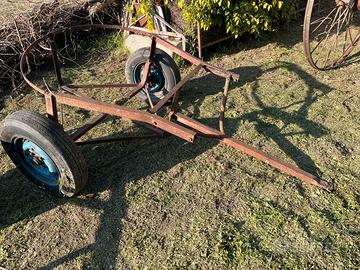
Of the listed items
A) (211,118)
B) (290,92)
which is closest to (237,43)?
(290,92)

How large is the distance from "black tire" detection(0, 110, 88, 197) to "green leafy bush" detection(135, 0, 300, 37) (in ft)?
8.31

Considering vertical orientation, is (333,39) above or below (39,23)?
below

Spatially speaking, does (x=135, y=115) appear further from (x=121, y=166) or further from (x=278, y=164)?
(x=278, y=164)

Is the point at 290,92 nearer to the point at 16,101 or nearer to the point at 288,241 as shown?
the point at 288,241

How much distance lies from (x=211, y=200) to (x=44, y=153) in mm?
1439

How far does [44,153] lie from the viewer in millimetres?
3285

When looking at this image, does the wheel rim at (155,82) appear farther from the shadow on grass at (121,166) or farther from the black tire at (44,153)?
the black tire at (44,153)

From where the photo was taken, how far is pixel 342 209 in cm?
320

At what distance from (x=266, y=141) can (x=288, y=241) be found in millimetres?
1247

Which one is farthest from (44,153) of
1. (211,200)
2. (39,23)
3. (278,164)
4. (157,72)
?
(39,23)

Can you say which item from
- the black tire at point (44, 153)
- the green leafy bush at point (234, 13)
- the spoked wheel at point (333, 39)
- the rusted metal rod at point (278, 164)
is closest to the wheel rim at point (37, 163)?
the black tire at point (44, 153)

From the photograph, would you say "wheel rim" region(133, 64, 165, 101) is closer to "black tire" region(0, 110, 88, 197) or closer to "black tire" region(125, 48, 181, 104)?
"black tire" region(125, 48, 181, 104)

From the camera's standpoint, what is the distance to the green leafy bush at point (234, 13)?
16.9 ft

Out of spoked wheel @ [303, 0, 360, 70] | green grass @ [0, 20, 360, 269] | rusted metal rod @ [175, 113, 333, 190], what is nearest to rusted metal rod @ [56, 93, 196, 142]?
rusted metal rod @ [175, 113, 333, 190]
